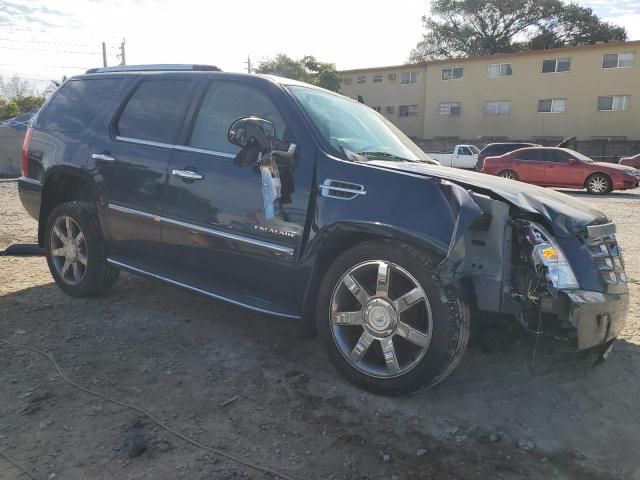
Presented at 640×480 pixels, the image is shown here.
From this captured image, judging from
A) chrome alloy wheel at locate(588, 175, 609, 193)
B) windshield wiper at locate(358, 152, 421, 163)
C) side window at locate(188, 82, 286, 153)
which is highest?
side window at locate(188, 82, 286, 153)

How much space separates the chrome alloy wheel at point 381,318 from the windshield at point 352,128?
2.84 feet

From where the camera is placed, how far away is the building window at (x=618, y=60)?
32.5m

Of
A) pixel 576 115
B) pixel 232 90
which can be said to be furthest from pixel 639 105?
pixel 232 90

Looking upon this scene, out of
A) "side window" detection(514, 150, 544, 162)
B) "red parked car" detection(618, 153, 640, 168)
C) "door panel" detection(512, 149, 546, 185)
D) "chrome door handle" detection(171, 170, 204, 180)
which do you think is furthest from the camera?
"red parked car" detection(618, 153, 640, 168)

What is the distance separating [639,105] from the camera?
32.7 meters

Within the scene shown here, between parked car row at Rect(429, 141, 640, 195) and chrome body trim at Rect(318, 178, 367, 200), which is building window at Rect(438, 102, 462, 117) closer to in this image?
parked car row at Rect(429, 141, 640, 195)

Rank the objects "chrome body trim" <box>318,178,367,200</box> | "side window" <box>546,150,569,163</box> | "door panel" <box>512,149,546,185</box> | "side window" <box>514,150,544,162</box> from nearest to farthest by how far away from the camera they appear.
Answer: "chrome body trim" <box>318,178,367,200</box>, "side window" <box>546,150,569,163</box>, "door panel" <box>512,149,546,185</box>, "side window" <box>514,150,544,162</box>

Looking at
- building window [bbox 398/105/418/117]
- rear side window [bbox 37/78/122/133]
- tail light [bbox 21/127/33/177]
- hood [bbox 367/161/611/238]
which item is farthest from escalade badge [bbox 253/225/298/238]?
building window [bbox 398/105/418/117]

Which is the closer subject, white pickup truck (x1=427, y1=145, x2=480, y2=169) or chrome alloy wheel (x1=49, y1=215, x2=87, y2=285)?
chrome alloy wheel (x1=49, y1=215, x2=87, y2=285)

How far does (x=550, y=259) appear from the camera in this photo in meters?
2.79

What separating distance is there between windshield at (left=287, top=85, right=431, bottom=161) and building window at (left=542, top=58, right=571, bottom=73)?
3552cm

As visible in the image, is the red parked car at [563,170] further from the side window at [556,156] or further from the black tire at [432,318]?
the black tire at [432,318]

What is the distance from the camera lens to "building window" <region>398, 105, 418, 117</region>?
4240cm

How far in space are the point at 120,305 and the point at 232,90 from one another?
2095mm
